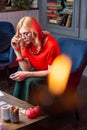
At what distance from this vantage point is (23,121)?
2.25 metres

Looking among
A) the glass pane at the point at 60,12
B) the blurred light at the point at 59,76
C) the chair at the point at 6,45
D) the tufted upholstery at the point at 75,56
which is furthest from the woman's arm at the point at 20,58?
the glass pane at the point at 60,12

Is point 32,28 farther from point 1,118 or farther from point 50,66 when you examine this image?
point 1,118

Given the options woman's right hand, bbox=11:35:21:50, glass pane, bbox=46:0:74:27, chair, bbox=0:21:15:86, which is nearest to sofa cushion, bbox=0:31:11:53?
chair, bbox=0:21:15:86

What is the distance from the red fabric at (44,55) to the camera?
2867mm

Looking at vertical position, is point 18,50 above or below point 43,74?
above

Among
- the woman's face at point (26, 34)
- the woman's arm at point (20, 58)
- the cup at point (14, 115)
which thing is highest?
the woman's face at point (26, 34)

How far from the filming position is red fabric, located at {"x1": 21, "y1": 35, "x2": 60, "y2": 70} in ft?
9.41

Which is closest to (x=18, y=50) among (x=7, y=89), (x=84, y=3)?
(x=7, y=89)

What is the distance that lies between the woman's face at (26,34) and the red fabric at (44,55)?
0.16 m

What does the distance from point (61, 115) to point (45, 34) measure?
95 centimetres

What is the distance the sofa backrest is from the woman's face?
0.54m

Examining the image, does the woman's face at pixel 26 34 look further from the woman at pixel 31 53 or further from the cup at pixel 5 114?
the cup at pixel 5 114

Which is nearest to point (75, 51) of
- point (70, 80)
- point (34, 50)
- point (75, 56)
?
point (75, 56)

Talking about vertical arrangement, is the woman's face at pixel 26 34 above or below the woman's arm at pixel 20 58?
above
